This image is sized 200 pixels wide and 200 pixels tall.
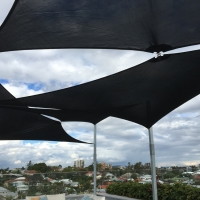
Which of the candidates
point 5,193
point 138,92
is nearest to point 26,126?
point 5,193

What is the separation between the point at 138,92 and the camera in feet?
17.1

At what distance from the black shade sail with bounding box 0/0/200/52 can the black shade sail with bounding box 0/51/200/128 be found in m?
0.63

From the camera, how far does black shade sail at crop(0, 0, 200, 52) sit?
2.96 m

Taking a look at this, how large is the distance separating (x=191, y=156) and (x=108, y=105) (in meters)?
5.57

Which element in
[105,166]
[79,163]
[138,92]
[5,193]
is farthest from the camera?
[79,163]

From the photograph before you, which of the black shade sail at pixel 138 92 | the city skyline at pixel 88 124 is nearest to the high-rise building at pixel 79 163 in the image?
the city skyline at pixel 88 124

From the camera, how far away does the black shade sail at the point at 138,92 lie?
14.5ft

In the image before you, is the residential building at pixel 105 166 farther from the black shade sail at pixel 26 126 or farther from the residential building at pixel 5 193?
the residential building at pixel 5 193

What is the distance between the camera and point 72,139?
8.90 metres

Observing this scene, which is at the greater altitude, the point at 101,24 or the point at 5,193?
the point at 101,24

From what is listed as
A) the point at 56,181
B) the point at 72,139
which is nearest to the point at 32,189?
the point at 56,181

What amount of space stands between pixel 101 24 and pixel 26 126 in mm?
5012

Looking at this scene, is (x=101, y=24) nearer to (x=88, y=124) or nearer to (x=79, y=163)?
(x=88, y=124)

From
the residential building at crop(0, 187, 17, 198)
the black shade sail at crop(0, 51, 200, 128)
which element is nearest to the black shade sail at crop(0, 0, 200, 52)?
the black shade sail at crop(0, 51, 200, 128)
